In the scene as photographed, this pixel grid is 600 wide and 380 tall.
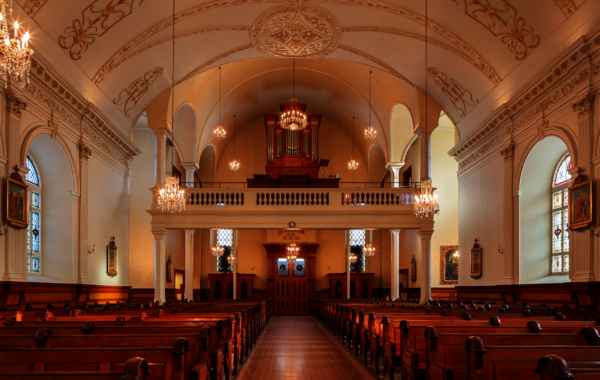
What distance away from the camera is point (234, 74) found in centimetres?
2100

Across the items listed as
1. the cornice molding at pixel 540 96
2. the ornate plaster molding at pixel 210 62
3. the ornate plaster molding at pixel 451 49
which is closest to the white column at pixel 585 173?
the cornice molding at pixel 540 96

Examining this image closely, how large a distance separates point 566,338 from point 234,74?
17933 millimetres

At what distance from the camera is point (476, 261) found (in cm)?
1592

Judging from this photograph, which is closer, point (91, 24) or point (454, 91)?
point (91, 24)

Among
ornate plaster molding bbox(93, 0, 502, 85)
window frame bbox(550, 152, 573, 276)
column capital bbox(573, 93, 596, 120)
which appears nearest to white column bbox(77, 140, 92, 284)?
ornate plaster molding bbox(93, 0, 502, 85)

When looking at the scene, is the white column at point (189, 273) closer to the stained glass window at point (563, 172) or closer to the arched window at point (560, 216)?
the arched window at point (560, 216)

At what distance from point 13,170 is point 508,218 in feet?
37.9

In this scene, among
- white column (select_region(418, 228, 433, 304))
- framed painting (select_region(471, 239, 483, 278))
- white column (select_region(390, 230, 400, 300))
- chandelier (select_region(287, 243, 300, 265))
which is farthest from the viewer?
chandelier (select_region(287, 243, 300, 265))

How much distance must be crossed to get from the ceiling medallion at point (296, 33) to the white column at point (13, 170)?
6505mm

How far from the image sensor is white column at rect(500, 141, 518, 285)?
44.4 feet

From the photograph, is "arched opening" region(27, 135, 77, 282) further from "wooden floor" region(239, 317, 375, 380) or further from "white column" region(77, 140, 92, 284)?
"wooden floor" region(239, 317, 375, 380)

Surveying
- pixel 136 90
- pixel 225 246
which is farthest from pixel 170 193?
pixel 225 246

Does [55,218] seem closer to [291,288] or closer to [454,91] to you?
[454,91]

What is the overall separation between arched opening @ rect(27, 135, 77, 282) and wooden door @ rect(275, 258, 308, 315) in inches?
548
